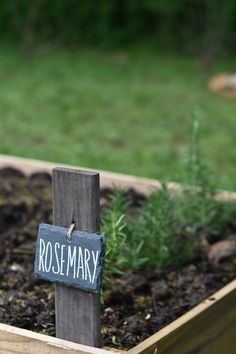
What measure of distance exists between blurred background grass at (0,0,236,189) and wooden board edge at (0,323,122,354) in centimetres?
168

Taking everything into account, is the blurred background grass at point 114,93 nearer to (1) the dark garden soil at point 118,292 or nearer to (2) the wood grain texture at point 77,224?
(1) the dark garden soil at point 118,292

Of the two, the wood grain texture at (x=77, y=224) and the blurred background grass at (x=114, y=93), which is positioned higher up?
the blurred background grass at (x=114, y=93)

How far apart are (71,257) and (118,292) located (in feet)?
2.74

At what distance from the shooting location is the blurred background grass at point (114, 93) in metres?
6.91

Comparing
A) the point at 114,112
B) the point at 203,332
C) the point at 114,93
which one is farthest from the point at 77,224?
the point at 114,93

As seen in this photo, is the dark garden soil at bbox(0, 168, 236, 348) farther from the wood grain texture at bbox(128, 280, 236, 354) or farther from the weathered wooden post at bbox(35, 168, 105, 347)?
the weathered wooden post at bbox(35, 168, 105, 347)

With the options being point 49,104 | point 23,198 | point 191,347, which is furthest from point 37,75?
point 191,347

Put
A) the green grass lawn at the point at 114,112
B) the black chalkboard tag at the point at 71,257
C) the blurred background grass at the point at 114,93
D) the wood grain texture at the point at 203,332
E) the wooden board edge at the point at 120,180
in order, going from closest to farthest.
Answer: the black chalkboard tag at the point at 71,257 → the wood grain texture at the point at 203,332 → the wooden board edge at the point at 120,180 → the green grass lawn at the point at 114,112 → the blurred background grass at the point at 114,93

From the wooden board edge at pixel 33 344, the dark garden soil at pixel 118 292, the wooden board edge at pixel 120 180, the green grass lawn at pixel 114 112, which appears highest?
the green grass lawn at pixel 114 112

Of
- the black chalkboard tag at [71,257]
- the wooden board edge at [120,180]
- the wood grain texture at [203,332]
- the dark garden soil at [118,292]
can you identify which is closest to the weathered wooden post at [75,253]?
the black chalkboard tag at [71,257]

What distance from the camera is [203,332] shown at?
10.5ft

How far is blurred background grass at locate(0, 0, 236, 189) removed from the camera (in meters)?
6.91

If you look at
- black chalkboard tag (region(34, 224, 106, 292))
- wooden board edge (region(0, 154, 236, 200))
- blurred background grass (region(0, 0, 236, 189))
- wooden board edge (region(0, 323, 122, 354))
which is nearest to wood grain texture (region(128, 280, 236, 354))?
wooden board edge (region(0, 323, 122, 354))

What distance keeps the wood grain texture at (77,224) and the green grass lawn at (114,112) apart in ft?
8.09
